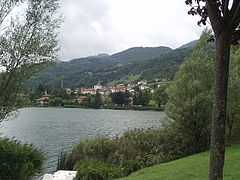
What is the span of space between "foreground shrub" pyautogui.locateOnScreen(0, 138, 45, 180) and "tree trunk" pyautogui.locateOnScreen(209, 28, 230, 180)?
10.5 meters

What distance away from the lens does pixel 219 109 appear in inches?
167

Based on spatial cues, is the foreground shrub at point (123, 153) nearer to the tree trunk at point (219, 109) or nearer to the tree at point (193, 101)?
the tree at point (193, 101)

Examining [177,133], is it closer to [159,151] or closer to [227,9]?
[159,151]

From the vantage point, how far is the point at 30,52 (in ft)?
45.4

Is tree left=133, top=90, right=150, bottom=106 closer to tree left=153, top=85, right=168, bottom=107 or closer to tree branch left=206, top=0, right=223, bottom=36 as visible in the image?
tree left=153, top=85, right=168, bottom=107

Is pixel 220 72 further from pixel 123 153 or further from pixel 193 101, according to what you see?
pixel 193 101

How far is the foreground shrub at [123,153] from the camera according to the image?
18.3 metres

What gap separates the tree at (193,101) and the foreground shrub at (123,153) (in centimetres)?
83

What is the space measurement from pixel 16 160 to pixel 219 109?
10.8 meters

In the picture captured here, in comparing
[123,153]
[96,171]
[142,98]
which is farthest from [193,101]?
[142,98]

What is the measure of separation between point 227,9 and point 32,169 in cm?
1119

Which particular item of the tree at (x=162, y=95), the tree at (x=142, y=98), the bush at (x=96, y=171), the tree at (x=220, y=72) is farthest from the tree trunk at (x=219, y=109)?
the tree at (x=142, y=98)

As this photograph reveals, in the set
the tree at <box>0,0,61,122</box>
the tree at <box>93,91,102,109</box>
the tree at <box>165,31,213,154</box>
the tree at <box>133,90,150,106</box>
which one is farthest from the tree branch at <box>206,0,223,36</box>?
the tree at <box>93,91,102,109</box>

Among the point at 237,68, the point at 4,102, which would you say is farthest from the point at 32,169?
the point at 237,68
